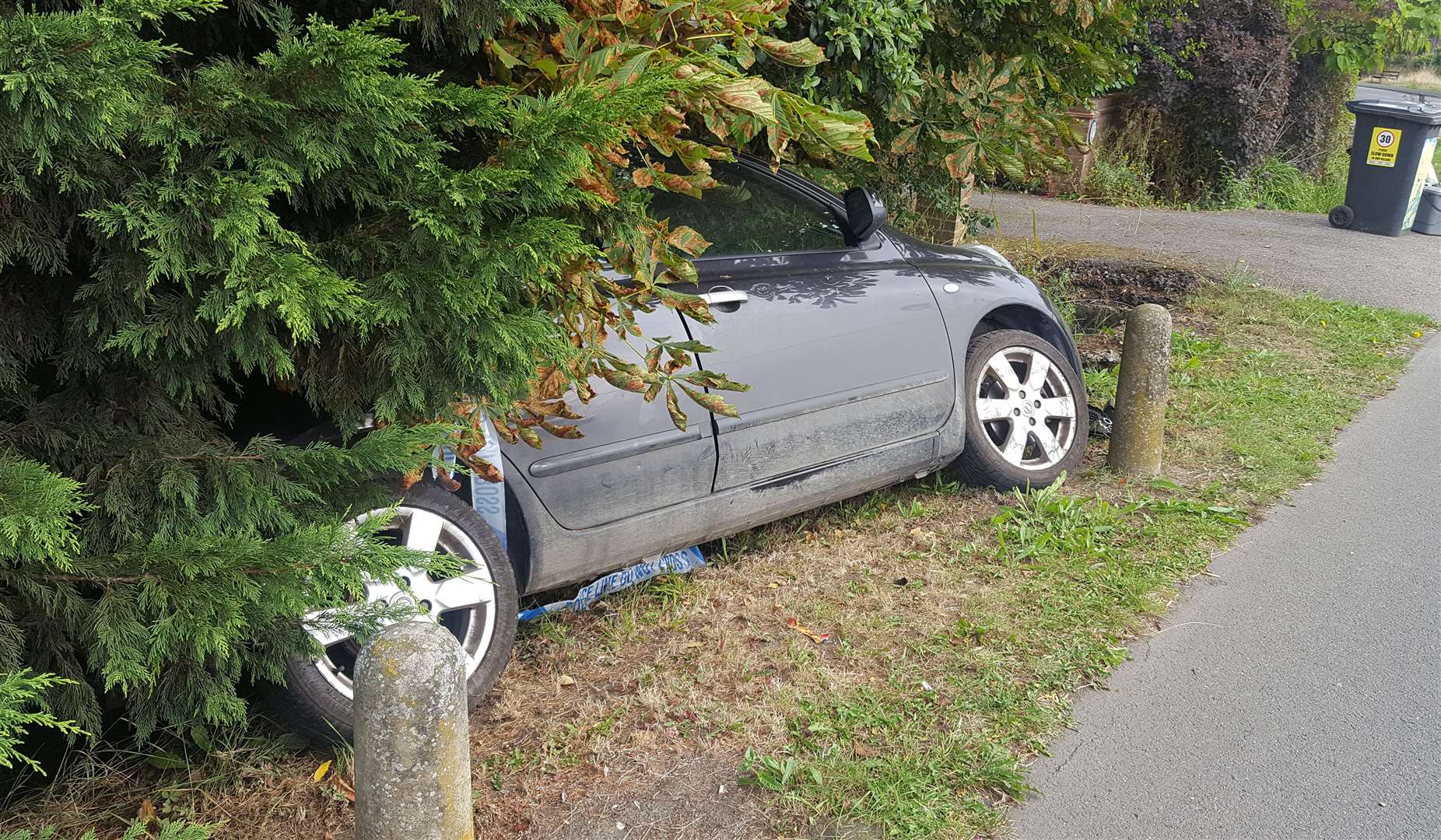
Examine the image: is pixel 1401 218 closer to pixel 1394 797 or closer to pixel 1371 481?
pixel 1371 481

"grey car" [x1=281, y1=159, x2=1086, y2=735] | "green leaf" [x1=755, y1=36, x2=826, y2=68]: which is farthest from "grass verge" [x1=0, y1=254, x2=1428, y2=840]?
"green leaf" [x1=755, y1=36, x2=826, y2=68]

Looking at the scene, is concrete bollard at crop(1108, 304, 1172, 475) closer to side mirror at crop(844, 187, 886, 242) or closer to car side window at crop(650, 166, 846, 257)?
side mirror at crop(844, 187, 886, 242)

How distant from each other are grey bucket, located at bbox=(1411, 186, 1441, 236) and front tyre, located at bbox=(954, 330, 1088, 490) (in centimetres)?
963

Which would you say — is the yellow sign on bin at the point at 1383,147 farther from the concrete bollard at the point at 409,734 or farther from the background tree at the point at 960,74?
the concrete bollard at the point at 409,734

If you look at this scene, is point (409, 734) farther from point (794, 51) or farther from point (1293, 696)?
point (1293, 696)

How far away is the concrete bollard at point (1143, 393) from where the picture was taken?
5.29m

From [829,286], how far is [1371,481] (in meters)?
3.08

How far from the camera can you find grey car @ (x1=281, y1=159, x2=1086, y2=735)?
10.9 ft

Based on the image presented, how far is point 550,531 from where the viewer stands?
3.58 meters

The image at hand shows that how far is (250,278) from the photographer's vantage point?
2.08m

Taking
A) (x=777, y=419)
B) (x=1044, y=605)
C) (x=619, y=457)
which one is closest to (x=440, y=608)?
(x=619, y=457)

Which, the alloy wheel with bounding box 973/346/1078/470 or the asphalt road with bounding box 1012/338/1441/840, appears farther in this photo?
the alloy wheel with bounding box 973/346/1078/470

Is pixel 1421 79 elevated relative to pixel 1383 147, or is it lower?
elevated

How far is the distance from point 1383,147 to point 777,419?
1103 centimetres
